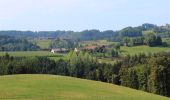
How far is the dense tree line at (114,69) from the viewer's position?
81875 millimetres

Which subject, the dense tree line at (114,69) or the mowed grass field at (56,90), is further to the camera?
the dense tree line at (114,69)

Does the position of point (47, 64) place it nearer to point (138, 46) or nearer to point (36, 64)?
point (36, 64)

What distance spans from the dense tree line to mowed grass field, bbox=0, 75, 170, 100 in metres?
21.0

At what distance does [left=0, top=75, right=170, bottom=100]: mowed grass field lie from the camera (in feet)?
165

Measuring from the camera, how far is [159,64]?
83375 millimetres

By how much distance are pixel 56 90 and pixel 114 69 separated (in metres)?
53.2

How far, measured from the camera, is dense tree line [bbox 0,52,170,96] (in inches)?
3223

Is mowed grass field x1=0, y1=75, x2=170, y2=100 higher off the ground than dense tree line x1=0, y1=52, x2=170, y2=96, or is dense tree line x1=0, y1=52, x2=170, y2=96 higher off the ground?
mowed grass field x1=0, y1=75, x2=170, y2=100

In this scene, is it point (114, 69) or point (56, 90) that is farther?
point (114, 69)

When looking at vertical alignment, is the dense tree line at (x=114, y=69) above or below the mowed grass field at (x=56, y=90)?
below

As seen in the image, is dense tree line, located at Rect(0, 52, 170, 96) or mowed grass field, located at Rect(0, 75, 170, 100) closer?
mowed grass field, located at Rect(0, 75, 170, 100)

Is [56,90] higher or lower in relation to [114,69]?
higher

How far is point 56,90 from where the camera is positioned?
5575 cm

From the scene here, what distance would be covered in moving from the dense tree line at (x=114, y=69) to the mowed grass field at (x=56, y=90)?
69.0ft
